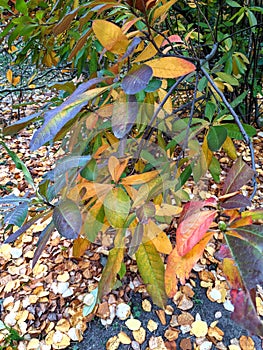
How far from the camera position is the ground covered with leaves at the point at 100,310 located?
1090mm

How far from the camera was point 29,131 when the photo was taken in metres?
2.45

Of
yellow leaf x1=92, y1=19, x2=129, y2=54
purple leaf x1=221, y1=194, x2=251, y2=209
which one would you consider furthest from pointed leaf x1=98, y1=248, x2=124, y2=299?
yellow leaf x1=92, y1=19, x2=129, y2=54

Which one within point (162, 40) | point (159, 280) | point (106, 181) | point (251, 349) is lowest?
point (251, 349)

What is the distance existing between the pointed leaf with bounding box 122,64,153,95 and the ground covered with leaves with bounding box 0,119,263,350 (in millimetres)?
615

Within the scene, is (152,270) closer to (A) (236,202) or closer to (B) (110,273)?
(B) (110,273)

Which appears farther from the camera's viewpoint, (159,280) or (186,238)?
(159,280)

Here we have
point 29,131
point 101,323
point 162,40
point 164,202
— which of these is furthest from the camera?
point 29,131

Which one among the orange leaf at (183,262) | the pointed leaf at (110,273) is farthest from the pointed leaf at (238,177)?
the pointed leaf at (110,273)

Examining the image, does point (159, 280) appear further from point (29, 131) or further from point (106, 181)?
point (29, 131)

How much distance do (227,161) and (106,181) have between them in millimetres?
1357

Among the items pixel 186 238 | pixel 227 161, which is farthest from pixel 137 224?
pixel 227 161

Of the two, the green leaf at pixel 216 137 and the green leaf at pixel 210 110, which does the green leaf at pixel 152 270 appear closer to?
the green leaf at pixel 216 137

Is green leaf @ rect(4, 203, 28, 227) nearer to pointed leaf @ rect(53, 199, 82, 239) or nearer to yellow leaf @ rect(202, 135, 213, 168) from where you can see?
pointed leaf @ rect(53, 199, 82, 239)

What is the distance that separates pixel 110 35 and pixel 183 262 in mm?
310
